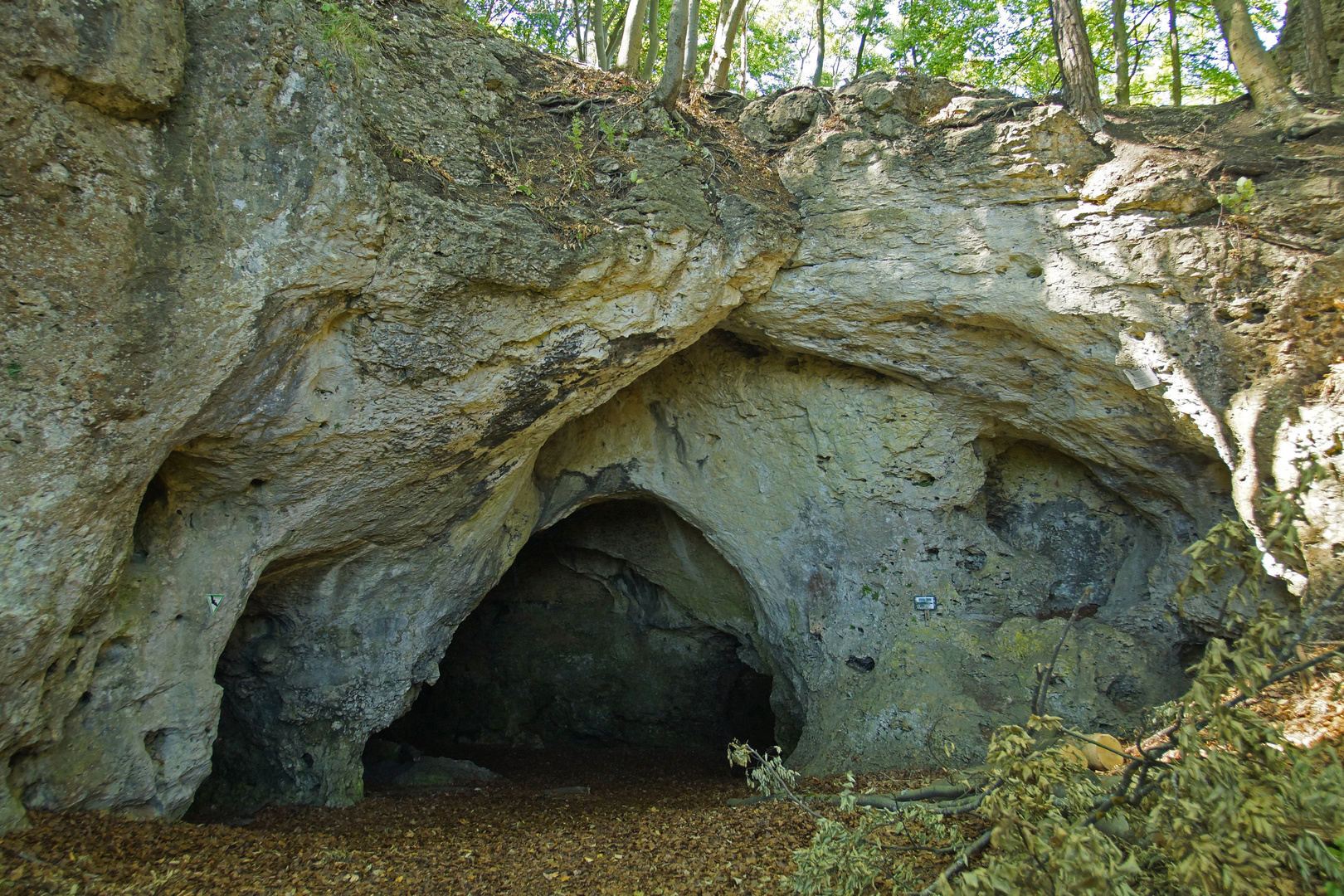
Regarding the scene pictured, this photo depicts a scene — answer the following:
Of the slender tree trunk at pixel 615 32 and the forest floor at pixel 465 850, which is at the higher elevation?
the slender tree trunk at pixel 615 32

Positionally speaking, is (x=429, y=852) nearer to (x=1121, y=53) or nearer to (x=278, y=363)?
(x=278, y=363)

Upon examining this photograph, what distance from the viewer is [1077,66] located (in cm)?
582

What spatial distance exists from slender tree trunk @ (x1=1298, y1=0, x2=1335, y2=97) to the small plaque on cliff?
2465 mm

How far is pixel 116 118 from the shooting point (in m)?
3.80

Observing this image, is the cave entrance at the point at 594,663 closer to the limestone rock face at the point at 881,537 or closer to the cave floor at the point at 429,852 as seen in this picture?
the limestone rock face at the point at 881,537

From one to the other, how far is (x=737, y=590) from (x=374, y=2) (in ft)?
20.7

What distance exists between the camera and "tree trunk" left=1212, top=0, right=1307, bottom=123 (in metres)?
5.43

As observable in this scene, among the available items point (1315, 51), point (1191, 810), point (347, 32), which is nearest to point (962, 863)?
point (1191, 810)

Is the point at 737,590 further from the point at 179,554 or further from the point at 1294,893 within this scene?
the point at 1294,893

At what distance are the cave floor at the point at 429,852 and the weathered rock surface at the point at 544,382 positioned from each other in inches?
19.6

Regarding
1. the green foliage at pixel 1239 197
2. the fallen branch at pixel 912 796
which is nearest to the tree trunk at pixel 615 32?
the green foliage at pixel 1239 197

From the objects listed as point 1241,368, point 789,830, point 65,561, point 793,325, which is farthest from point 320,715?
point 1241,368

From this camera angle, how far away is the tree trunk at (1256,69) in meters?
5.43

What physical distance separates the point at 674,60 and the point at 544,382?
258cm
